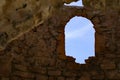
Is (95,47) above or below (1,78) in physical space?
above

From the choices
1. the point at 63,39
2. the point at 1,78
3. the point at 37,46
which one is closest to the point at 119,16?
the point at 63,39

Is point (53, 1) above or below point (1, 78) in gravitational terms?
above

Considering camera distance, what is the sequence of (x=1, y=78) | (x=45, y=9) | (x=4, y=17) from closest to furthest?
1. (x=4, y=17)
2. (x=45, y=9)
3. (x=1, y=78)

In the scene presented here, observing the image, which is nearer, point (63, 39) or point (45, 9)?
point (45, 9)

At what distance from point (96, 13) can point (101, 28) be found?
0.43m

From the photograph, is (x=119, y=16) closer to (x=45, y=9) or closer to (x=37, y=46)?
(x=37, y=46)

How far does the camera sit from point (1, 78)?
9.75 m

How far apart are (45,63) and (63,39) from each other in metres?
0.80

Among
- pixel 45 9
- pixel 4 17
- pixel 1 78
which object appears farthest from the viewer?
pixel 1 78

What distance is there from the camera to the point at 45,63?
1003 cm

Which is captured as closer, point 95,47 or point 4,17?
point 4,17

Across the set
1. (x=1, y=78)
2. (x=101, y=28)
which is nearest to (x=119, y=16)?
(x=101, y=28)

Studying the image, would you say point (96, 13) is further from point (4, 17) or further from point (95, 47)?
point (4, 17)

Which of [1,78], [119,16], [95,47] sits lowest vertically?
[1,78]
